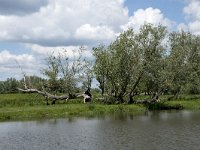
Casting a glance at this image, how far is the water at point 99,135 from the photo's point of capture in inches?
1315

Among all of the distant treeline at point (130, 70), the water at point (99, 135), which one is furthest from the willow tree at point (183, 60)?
the water at point (99, 135)

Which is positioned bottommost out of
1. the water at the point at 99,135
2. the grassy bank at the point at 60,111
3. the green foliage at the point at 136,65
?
the water at the point at 99,135

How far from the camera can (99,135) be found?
4016 centimetres

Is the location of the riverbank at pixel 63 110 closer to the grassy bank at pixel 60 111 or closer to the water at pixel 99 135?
the grassy bank at pixel 60 111

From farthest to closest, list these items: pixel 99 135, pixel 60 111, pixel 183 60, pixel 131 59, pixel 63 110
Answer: pixel 183 60, pixel 131 59, pixel 63 110, pixel 60 111, pixel 99 135

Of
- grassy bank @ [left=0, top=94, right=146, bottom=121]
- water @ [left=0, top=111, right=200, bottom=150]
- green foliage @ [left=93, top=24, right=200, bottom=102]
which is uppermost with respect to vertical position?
green foliage @ [left=93, top=24, right=200, bottom=102]

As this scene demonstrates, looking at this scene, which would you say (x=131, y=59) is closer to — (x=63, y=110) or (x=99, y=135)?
(x=63, y=110)

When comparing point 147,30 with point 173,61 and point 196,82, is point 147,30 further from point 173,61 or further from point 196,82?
point 196,82

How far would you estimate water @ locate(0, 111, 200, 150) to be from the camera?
110 ft

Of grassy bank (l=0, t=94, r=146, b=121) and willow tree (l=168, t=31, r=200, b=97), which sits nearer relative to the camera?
grassy bank (l=0, t=94, r=146, b=121)

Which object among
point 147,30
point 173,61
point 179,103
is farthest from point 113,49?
point 179,103

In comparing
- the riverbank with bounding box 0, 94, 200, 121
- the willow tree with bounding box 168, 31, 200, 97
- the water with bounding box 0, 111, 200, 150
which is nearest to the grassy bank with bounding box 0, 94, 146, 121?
the riverbank with bounding box 0, 94, 200, 121

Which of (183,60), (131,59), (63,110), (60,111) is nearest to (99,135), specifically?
(60,111)

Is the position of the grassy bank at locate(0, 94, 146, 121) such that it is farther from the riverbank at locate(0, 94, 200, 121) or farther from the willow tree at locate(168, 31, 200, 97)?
the willow tree at locate(168, 31, 200, 97)
